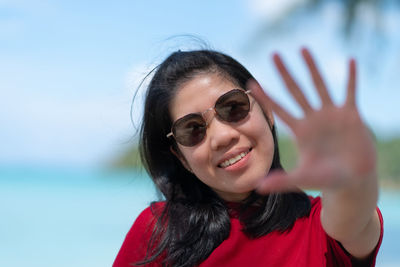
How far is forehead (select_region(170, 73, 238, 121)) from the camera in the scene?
2.16 metres

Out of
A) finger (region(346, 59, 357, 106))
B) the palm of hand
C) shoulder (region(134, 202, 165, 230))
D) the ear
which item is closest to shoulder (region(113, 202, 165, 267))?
shoulder (region(134, 202, 165, 230))

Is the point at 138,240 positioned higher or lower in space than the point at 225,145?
lower

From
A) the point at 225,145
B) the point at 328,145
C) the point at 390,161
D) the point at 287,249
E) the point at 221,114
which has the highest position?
the point at 390,161

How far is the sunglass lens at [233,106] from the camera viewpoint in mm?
2098

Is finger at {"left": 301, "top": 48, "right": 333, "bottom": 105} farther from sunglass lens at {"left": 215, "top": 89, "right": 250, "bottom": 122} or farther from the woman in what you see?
sunglass lens at {"left": 215, "top": 89, "right": 250, "bottom": 122}

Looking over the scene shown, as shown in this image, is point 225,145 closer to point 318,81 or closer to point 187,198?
point 187,198

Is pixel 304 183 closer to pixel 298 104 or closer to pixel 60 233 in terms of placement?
pixel 298 104

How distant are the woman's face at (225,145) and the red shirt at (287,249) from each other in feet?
0.67

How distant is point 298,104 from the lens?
1.45m

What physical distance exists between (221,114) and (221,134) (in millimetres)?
78

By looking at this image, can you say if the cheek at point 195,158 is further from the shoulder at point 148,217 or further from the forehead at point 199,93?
the shoulder at point 148,217

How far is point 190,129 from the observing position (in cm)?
216

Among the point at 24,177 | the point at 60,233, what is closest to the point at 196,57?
the point at 60,233

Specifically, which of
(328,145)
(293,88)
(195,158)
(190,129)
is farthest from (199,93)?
(328,145)
